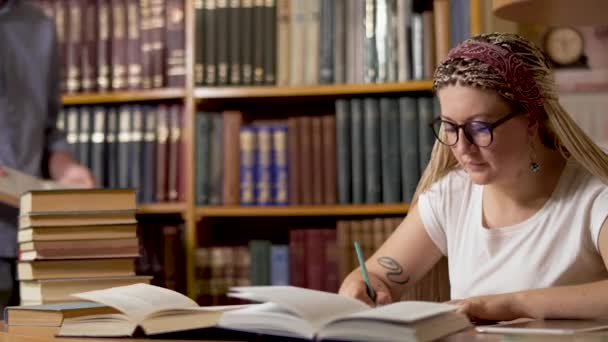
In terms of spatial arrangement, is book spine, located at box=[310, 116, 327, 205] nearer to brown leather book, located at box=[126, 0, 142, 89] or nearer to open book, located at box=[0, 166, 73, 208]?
brown leather book, located at box=[126, 0, 142, 89]

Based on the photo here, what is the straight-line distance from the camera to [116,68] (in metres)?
2.85

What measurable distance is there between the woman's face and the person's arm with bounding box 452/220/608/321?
23 cm

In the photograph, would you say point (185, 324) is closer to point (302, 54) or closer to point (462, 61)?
point (462, 61)

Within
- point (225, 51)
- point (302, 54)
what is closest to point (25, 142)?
point (225, 51)

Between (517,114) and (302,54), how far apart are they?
4.32ft

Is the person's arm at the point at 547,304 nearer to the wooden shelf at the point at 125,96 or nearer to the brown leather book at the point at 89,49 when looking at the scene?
the wooden shelf at the point at 125,96

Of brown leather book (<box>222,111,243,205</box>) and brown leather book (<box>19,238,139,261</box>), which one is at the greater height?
Result: brown leather book (<box>222,111,243,205</box>)

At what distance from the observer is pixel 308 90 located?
8.86 feet

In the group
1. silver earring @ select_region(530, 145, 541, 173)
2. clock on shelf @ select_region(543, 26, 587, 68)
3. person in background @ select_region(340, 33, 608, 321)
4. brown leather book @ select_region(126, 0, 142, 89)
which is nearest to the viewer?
person in background @ select_region(340, 33, 608, 321)

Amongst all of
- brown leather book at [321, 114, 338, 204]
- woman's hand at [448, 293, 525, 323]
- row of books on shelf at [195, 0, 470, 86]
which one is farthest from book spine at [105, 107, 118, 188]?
woman's hand at [448, 293, 525, 323]

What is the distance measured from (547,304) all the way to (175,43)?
5.72ft

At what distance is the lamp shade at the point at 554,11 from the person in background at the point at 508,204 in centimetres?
39

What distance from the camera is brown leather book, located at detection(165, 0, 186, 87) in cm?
280

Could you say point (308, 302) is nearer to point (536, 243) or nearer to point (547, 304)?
point (547, 304)
